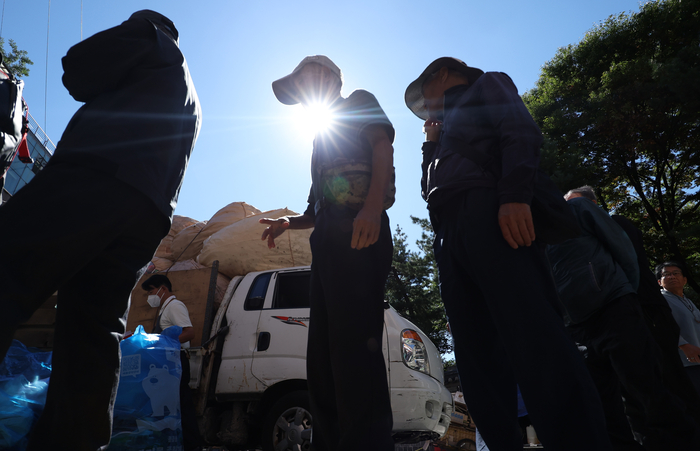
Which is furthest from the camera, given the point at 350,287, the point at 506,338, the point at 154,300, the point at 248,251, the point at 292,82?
the point at 248,251

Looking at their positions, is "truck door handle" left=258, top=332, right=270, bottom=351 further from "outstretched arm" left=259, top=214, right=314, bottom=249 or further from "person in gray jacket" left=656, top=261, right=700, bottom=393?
"person in gray jacket" left=656, top=261, right=700, bottom=393

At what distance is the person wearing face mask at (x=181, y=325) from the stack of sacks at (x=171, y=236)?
1.48 m

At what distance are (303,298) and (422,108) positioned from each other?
288 centimetres

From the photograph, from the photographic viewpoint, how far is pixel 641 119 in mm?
12344

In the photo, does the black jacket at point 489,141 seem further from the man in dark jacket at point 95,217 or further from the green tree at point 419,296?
the green tree at point 419,296

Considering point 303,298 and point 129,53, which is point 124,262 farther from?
point 303,298

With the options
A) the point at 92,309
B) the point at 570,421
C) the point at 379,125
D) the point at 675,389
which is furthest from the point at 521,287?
the point at 675,389

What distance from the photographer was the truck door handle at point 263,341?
4473 mm

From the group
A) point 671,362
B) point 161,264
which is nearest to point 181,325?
point 161,264

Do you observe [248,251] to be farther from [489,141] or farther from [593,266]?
[489,141]

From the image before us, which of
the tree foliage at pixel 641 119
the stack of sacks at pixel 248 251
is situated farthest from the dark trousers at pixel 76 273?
the tree foliage at pixel 641 119

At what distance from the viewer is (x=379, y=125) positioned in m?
1.98

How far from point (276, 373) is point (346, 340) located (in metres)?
2.88

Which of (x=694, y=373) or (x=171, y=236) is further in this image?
(x=171, y=236)
